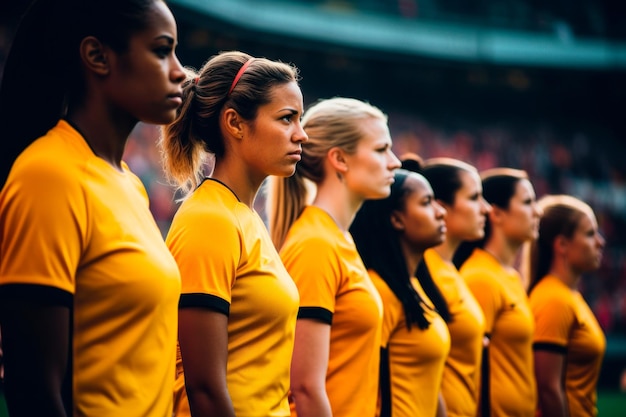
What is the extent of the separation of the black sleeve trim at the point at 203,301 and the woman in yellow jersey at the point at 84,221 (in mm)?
294

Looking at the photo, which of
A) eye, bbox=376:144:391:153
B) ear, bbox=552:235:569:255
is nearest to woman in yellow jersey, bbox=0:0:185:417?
eye, bbox=376:144:391:153

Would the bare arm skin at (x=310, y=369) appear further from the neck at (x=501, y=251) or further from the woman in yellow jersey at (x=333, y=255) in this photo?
the neck at (x=501, y=251)

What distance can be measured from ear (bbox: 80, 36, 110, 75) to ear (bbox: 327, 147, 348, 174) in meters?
1.92

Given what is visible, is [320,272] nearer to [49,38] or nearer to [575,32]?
[49,38]

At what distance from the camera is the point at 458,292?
490 cm

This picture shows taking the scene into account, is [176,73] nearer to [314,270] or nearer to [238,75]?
[238,75]

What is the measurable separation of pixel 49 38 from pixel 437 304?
10.1 feet

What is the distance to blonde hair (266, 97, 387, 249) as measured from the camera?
393 cm

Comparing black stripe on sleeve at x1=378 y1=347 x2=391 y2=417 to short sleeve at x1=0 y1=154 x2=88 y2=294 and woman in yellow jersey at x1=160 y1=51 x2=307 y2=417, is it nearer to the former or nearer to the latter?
woman in yellow jersey at x1=160 y1=51 x2=307 y2=417

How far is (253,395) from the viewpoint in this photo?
2.75 m

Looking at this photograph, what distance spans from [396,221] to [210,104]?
6.10 feet

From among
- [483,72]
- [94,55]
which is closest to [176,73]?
[94,55]

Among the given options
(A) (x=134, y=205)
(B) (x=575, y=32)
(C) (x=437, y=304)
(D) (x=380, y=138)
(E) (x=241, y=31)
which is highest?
(B) (x=575, y=32)

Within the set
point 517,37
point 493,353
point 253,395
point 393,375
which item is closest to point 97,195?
point 253,395
